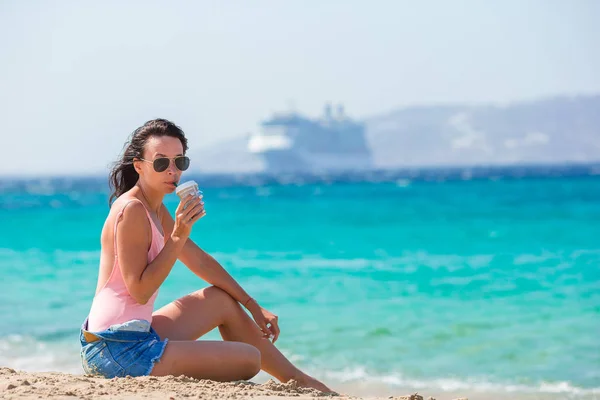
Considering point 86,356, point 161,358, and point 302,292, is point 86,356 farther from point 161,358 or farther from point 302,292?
point 302,292

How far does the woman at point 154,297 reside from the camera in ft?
8.82

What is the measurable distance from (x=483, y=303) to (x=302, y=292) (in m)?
1.68

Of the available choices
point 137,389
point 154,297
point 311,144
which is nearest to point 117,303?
point 154,297

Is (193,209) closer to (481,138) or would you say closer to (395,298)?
(395,298)

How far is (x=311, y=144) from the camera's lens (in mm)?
103250

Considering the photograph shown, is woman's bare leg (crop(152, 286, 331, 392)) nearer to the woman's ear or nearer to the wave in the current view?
the woman's ear

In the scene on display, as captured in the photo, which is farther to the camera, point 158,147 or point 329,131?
point 329,131

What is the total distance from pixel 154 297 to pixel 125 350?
20 centimetres

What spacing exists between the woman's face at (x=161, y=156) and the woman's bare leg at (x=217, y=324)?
472 millimetres

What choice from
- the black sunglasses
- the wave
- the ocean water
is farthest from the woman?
the ocean water

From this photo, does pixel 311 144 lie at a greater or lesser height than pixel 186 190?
greater

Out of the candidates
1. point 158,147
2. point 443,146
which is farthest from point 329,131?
point 158,147

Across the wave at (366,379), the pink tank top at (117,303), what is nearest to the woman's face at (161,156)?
the pink tank top at (117,303)

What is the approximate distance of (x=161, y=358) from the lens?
2846mm
